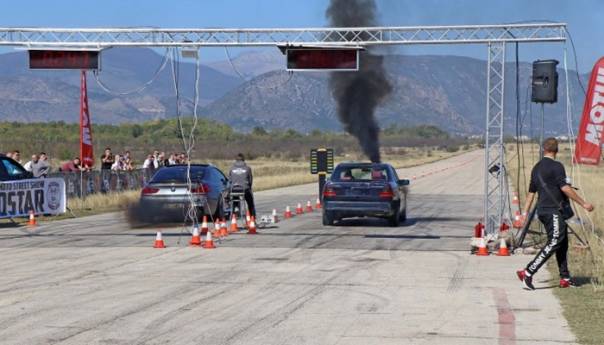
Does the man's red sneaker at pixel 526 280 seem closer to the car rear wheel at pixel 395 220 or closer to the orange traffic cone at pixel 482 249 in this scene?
the orange traffic cone at pixel 482 249

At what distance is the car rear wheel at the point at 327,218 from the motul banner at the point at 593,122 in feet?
18.9

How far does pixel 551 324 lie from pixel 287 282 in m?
4.38

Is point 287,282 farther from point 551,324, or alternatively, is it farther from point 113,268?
point 551,324

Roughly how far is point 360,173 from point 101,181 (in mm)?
13294

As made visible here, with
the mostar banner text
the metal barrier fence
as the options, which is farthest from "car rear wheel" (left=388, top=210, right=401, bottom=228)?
the metal barrier fence

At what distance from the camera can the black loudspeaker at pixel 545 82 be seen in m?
19.9

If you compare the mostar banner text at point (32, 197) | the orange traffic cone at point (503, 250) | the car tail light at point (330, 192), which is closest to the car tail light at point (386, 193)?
the car tail light at point (330, 192)

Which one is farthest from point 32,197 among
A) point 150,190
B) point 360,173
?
point 360,173

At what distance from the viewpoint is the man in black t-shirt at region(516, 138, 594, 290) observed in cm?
1359

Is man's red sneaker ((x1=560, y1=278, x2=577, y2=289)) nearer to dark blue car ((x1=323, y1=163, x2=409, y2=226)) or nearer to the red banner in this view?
dark blue car ((x1=323, y1=163, x2=409, y2=226))

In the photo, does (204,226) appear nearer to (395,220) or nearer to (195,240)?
(195,240)

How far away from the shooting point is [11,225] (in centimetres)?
2577

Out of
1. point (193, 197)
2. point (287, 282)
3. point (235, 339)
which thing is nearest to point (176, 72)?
point (193, 197)

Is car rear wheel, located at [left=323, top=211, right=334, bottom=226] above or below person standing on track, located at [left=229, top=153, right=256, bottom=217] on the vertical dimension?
below
